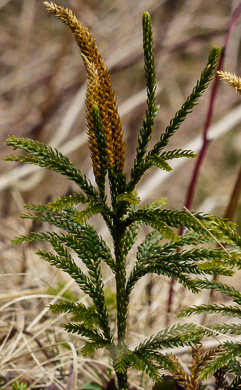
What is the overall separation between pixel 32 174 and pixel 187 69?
117 cm

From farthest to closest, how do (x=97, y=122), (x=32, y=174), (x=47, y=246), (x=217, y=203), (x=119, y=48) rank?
(x=119, y=48)
(x=32, y=174)
(x=217, y=203)
(x=47, y=246)
(x=97, y=122)

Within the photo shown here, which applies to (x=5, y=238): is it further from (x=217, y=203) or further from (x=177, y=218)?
(x=177, y=218)

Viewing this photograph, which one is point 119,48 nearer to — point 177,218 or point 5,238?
point 5,238

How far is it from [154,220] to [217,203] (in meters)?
1.46

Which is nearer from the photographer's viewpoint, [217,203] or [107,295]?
[107,295]

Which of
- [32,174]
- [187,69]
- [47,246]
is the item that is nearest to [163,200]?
[47,246]

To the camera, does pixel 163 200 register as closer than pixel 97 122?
No

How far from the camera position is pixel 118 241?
2.05ft

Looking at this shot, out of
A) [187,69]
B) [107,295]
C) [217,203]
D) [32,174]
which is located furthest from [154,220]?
[187,69]

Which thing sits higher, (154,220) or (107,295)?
(154,220)

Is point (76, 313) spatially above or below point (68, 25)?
below

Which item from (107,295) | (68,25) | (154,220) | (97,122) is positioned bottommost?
(107,295)

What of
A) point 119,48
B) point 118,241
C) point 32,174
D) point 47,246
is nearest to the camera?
point 118,241

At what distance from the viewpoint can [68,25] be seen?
549 mm
